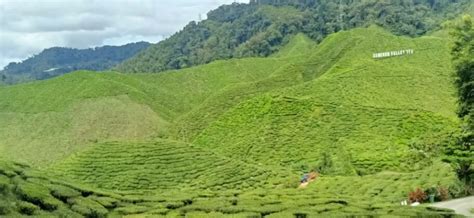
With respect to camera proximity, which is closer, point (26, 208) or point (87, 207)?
point (26, 208)

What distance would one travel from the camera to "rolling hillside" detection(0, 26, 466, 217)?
19078 mm

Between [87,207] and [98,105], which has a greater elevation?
[98,105]

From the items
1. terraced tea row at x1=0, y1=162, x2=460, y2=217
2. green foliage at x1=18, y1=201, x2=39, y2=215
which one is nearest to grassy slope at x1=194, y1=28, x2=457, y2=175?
terraced tea row at x1=0, y1=162, x2=460, y2=217

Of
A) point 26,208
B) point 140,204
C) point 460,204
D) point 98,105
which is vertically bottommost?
point 460,204

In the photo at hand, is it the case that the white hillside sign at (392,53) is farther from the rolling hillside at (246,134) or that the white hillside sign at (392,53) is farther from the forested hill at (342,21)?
the forested hill at (342,21)

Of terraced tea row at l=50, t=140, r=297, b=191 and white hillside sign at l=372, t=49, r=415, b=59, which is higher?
white hillside sign at l=372, t=49, r=415, b=59

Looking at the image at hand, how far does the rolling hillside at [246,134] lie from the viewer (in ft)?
62.6

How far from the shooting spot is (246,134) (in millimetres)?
78625

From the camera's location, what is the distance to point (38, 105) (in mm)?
111188

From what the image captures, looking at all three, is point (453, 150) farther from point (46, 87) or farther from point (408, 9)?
point (408, 9)

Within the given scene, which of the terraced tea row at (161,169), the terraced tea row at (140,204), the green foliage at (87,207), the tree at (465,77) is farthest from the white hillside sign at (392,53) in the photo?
the green foliage at (87,207)

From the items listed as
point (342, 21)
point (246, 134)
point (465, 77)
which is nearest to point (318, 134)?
point (246, 134)

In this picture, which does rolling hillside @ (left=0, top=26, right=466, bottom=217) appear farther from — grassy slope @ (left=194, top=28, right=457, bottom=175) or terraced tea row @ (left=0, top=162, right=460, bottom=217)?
grassy slope @ (left=194, top=28, right=457, bottom=175)

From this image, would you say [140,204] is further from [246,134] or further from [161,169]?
[246,134]
